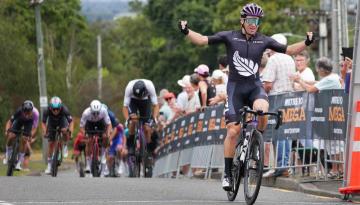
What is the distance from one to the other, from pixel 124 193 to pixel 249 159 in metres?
2.17

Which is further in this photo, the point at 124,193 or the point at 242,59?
the point at 124,193

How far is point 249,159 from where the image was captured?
13578 mm

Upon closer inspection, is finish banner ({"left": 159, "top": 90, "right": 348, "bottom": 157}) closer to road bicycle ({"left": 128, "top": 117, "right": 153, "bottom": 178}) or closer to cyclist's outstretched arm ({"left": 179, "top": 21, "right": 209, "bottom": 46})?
road bicycle ({"left": 128, "top": 117, "right": 153, "bottom": 178})

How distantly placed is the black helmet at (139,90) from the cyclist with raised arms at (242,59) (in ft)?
25.8

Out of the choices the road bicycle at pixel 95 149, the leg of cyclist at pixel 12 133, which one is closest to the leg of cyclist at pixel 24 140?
the leg of cyclist at pixel 12 133

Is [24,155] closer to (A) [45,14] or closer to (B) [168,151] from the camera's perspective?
(B) [168,151]

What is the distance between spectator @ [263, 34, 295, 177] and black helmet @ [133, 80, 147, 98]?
12.9 ft

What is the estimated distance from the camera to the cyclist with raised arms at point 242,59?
14289mm

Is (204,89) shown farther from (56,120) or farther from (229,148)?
(229,148)

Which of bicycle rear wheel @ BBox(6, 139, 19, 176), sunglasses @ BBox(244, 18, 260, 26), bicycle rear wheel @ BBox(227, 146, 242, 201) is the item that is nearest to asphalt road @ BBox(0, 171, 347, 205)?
bicycle rear wheel @ BBox(227, 146, 242, 201)

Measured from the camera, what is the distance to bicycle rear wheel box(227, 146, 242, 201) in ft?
45.8

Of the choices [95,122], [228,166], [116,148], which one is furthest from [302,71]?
[116,148]

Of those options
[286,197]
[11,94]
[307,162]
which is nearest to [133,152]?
[307,162]

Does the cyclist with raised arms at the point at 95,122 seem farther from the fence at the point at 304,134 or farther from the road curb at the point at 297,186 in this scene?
the road curb at the point at 297,186
